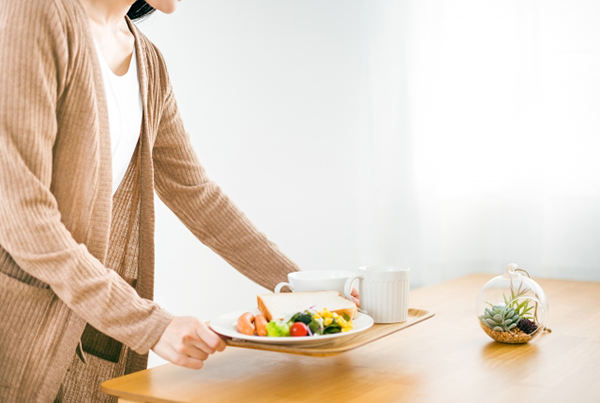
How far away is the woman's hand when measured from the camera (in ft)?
2.93

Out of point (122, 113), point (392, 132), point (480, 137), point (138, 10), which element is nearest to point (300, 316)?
point (122, 113)

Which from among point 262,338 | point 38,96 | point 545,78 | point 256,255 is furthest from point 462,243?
point 38,96

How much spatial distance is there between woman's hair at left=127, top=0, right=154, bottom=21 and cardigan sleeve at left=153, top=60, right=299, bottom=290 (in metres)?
0.18

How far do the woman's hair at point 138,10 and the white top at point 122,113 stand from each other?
0.49 ft

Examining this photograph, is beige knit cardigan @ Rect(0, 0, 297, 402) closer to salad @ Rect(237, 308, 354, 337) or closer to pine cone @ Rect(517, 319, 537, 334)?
salad @ Rect(237, 308, 354, 337)

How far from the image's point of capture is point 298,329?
0.89m

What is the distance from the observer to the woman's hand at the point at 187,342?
893 mm

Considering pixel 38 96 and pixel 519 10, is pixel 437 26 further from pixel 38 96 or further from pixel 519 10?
pixel 38 96

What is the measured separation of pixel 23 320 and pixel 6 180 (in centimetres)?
23

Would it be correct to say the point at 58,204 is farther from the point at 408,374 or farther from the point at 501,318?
the point at 501,318

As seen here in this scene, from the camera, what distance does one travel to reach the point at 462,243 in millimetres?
2348

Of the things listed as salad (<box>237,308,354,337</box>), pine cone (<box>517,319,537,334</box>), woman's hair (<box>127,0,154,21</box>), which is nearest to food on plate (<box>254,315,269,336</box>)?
salad (<box>237,308,354,337</box>)

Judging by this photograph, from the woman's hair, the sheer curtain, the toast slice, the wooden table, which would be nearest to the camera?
the wooden table

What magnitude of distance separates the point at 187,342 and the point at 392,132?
5.69ft
